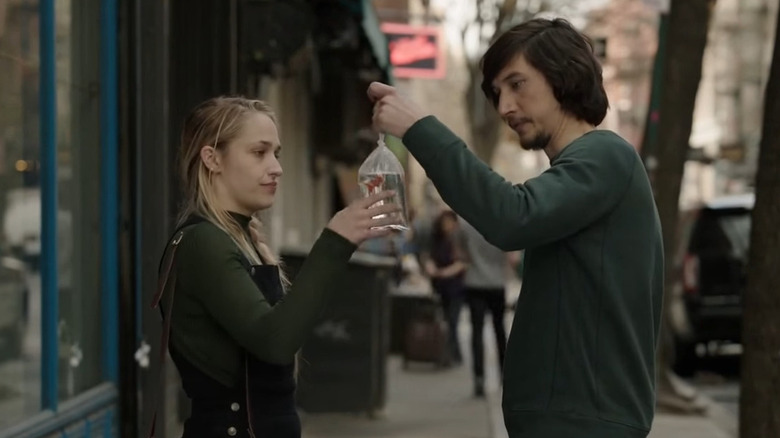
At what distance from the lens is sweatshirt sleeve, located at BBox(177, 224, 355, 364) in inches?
120

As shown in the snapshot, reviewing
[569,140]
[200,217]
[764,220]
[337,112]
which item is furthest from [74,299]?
[337,112]

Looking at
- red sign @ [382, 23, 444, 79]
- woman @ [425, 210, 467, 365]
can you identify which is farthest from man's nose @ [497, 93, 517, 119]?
red sign @ [382, 23, 444, 79]

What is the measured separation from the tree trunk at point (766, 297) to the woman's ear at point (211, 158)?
11.0 ft

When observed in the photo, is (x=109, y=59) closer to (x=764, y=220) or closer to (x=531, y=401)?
(x=764, y=220)

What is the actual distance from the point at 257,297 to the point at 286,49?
23.1 feet

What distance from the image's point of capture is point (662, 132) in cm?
1327

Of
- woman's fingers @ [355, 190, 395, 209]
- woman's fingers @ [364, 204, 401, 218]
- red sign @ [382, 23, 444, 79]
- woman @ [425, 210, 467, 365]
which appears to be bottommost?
woman @ [425, 210, 467, 365]

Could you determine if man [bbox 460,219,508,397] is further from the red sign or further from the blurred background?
the red sign

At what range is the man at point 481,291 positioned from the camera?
13.5 meters

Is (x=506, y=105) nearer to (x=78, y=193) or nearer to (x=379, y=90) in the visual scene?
(x=379, y=90)

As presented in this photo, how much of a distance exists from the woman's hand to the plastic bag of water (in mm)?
132

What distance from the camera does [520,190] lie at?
2.92 meters

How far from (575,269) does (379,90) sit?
0.56 metres

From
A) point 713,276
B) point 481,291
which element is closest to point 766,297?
point 481,291
